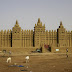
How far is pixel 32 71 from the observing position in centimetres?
1325

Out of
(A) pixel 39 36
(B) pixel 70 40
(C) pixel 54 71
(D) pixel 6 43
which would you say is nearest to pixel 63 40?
(B) pixel 70 40

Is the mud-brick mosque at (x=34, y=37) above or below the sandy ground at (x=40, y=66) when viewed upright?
above

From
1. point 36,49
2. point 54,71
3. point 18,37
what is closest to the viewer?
point 54,71

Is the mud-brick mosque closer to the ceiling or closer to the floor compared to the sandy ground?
closer to the ceiling

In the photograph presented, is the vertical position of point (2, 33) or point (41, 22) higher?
point (41, 22)

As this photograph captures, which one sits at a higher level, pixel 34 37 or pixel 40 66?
pixel 34 37

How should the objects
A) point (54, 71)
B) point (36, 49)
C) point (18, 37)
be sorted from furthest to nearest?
point (18, 37) < point (36, 49) < point (54, 71)

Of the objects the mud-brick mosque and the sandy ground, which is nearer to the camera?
the sandy ground

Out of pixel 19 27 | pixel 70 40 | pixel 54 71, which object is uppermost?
pixel 19 27

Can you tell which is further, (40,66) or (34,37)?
(34,37)

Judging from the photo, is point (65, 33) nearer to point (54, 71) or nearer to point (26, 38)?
point (26, 38)

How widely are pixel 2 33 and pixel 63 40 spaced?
69.3 feet

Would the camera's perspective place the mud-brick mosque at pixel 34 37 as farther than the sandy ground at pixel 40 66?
Yes

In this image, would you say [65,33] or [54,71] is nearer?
[54,71]
